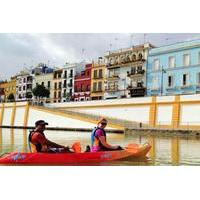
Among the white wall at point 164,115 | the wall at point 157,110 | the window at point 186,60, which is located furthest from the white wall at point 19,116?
the window at point 186,60

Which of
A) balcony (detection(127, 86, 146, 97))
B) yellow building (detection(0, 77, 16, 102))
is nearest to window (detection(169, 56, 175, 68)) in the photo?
balcony (detection(127, 86, 146, 97))

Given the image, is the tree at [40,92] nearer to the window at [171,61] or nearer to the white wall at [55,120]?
the white wall at [55,120]

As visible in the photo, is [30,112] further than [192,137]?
Yes

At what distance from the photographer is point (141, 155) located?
1625 centimetres

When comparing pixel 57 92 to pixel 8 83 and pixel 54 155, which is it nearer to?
pixel 8 83

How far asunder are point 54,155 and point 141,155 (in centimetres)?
414

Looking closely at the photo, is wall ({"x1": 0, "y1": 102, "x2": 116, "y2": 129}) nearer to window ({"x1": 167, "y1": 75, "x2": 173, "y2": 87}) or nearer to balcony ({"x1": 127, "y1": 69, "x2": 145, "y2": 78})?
window ({"x1": 167, "y1": 75, "x2": 173, "y2": 87})

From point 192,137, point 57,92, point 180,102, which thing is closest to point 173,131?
point 192,137

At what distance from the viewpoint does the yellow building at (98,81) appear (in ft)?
188

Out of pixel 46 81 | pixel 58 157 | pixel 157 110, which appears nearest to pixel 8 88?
pixel 46 81

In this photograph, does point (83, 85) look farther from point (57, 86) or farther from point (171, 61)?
point (171, 61)

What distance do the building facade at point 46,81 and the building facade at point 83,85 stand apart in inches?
209

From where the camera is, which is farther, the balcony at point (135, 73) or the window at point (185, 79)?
the balcony at point (135, 73)

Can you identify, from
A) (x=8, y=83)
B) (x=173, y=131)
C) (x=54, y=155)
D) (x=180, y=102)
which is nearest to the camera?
(x=54, y=155)
